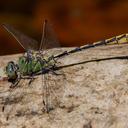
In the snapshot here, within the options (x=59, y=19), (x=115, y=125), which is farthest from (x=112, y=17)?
(x=115, y=125)

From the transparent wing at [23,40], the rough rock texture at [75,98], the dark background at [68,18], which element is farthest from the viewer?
the dark background at [68,18]

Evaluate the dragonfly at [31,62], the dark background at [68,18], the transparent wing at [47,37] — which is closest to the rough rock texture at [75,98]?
the dragonfly at [31,62]

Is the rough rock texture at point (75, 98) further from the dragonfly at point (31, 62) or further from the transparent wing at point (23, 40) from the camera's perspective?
the transparent wing at point (23, 40)

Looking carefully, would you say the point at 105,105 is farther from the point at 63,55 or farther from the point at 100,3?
the point at 100,3

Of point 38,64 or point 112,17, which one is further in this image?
point 112,17

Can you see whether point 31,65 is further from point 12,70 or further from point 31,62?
point 12,70
